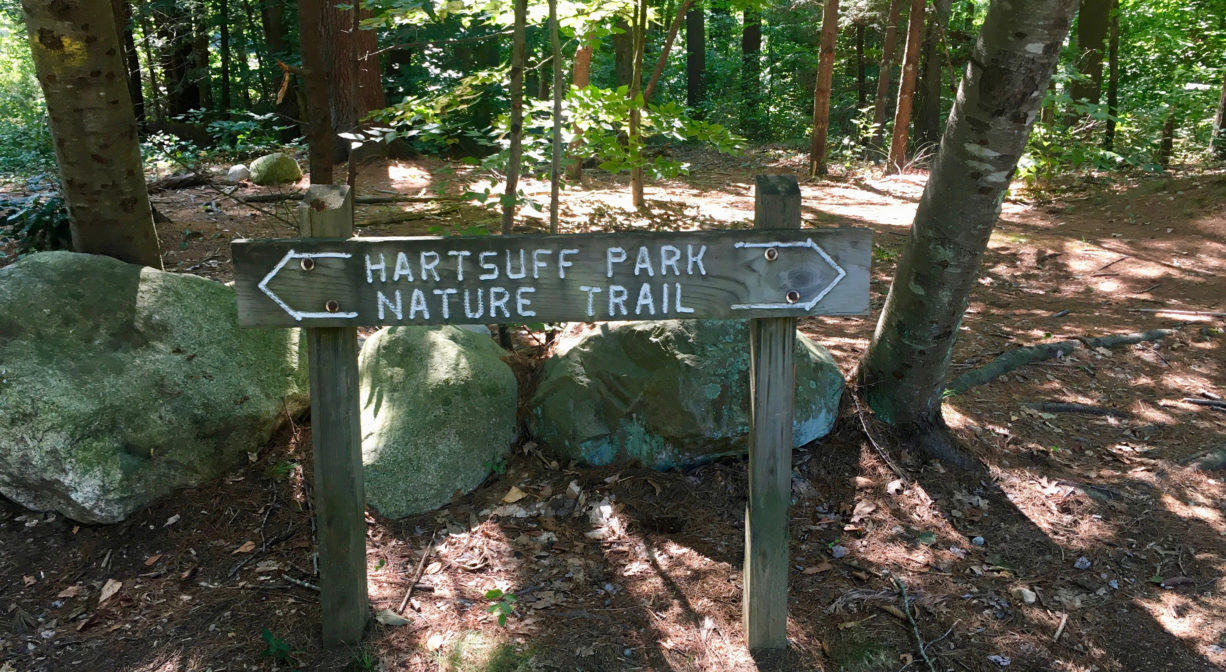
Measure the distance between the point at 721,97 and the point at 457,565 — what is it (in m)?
20.9

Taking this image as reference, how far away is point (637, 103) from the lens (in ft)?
16.7

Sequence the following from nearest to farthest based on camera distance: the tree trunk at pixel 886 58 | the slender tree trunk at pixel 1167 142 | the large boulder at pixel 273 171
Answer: the large boulder at pixel 273 171
the slender tree trunk at pixel 1167 142
the tree trunk at pixel 886 58

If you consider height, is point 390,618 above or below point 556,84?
below

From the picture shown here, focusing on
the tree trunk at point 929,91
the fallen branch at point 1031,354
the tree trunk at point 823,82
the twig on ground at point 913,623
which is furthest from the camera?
the tree trunk at point 929,91

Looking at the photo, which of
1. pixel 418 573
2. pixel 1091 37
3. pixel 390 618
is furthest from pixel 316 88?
Answer: pixel 1091 37

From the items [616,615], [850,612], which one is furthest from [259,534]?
[850,612]

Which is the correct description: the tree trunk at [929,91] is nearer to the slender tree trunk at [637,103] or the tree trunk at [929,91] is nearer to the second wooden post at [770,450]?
the slender tree trunk at [637,103]

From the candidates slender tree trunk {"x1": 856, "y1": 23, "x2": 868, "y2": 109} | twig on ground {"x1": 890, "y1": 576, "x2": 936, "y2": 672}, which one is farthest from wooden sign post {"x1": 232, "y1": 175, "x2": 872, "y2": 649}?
slender tree trunk {"x1": 856, "y1": 23, "x2": 868, "y2": 109}

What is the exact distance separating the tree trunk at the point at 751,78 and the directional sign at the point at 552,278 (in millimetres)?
18895

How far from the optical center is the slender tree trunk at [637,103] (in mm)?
5344

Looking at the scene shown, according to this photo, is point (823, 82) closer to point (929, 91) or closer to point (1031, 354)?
point (929, 91)

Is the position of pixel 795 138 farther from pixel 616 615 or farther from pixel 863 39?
pixel 616 615

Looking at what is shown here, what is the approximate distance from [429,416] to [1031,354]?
375 cm

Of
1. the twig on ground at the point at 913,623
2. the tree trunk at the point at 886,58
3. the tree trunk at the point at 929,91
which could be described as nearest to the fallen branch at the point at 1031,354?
the twig on ground at the point at 913,623
